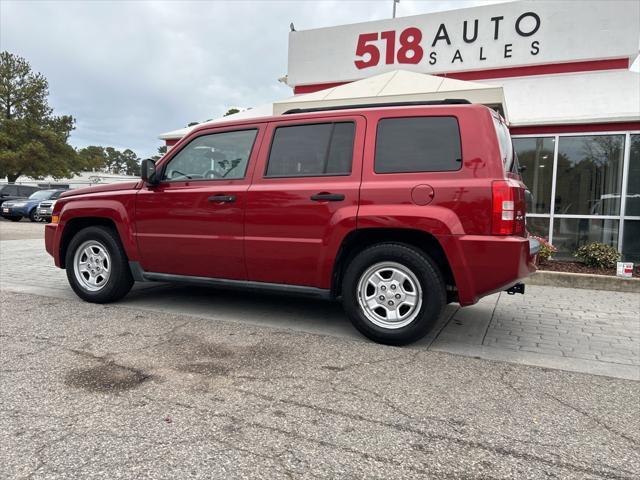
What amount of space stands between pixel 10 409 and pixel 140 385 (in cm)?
72

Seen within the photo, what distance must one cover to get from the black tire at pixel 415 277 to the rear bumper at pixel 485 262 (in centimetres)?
19

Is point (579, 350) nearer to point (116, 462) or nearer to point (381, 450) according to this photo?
point (381, 450)

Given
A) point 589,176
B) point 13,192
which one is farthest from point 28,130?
point 589,176

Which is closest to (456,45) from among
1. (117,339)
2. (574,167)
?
(574,167)

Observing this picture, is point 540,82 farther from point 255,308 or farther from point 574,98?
point 255,308

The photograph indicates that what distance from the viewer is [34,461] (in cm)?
218

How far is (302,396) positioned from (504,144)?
102 inches

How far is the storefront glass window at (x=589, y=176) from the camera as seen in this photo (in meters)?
8.91

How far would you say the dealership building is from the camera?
870 centimetres

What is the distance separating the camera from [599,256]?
25.4 feet

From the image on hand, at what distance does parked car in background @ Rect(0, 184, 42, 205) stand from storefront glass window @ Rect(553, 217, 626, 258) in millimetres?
24085

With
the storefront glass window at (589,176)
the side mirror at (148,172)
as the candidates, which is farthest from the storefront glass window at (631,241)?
the side mirror at (148,172)

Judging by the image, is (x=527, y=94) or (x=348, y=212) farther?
(x=527, y=94)

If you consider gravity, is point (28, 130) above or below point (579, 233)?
above
